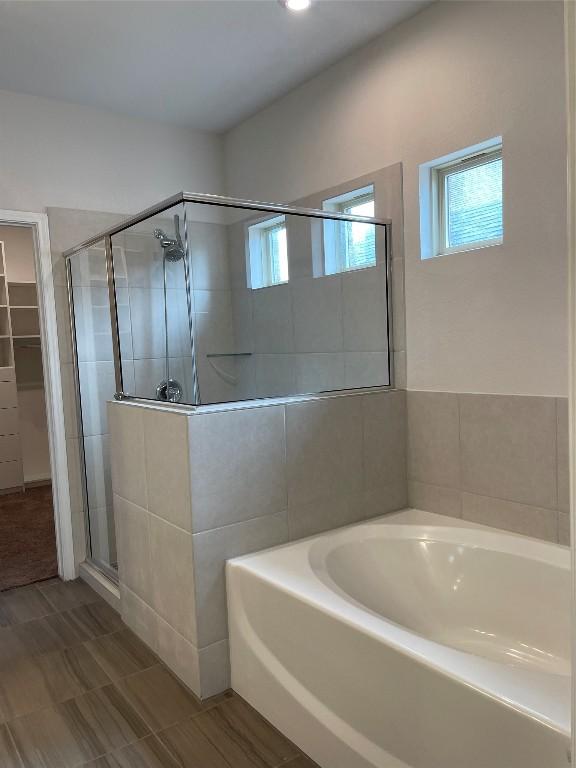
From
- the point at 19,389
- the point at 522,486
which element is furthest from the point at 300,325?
the point at 19,389

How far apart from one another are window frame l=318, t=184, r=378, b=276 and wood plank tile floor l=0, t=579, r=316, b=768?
182 cm

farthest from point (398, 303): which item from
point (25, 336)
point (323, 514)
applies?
point (25, 336)

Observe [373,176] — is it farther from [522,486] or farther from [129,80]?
[522,486]

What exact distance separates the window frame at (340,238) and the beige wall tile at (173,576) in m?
1.39

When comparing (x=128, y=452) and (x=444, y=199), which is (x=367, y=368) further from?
(x=128, y=452)

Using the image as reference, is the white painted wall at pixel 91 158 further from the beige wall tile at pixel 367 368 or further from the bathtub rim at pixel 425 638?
the bathtub rim at pixel 425 638

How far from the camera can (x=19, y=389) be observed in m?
5.51

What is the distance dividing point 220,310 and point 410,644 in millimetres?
1719

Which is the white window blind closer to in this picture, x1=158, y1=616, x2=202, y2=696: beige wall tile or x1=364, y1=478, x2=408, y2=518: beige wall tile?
x1=364, y1=478, x2=408, y2=518: beige wall tile

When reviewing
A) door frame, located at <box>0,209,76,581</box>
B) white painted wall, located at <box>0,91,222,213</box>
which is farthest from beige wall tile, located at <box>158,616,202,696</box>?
white painted wall, located at <box>0,91,222,213</box>

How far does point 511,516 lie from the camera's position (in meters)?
2.21

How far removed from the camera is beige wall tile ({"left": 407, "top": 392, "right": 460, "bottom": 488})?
2.42 metres

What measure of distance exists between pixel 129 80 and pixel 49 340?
1350 mm

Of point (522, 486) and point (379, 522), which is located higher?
point (522, 486)
